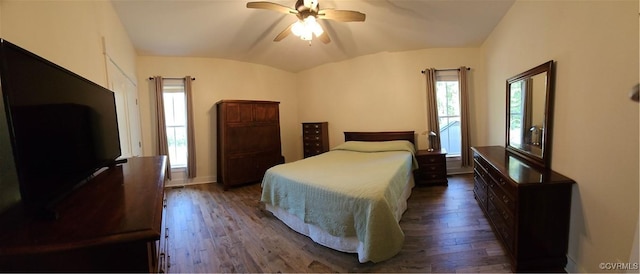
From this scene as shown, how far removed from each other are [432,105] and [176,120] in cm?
465

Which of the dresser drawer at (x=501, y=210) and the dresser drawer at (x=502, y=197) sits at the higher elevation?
the dresser drawer at (x=502, y=197)

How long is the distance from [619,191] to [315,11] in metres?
2.61

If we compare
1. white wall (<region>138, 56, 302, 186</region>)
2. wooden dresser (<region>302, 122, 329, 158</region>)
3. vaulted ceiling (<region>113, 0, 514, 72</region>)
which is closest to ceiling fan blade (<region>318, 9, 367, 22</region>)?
vaulted ceiling (<region>113, 0, 514, 72</region>)

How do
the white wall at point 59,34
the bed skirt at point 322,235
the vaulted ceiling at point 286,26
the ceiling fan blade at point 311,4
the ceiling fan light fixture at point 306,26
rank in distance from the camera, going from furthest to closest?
the vaulted ceiling at point 286,26, the ceiling fan light fixture at point 306,26, the ceiling fan blade at point 311,4, the bed skirt at point 322,235, the white wall at point 59,34

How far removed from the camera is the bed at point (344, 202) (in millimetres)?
1912

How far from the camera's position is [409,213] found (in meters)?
2.90

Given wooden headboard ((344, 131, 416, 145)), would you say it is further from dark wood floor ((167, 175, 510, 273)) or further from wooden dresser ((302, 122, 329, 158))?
dark wood floor ((167, 175, 510, 273))

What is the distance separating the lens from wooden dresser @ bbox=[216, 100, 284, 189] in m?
4.29

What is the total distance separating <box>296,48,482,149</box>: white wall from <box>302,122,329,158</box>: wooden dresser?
20 cm

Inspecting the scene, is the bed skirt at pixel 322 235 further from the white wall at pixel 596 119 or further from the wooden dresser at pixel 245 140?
the wooden dresser at pixel 245 140

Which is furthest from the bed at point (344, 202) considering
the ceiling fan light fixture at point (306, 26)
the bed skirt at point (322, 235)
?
the ceiling fan light fixture at point (306, 26)

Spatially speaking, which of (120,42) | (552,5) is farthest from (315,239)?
(120,42)

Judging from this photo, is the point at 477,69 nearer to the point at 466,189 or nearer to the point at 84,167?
the point at 466,189

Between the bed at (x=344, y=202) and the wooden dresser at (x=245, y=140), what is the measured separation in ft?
5.24
